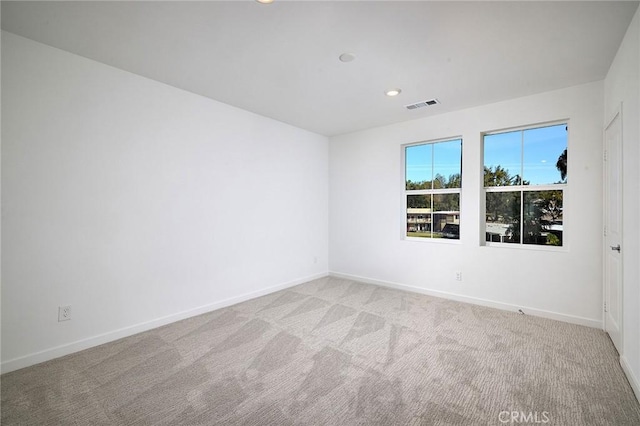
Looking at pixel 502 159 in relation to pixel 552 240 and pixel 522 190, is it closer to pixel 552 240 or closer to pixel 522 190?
pixel 522 190

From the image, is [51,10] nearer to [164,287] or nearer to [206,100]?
[206,100]

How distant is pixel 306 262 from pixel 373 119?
265cm

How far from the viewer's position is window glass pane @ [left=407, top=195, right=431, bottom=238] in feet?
14.8

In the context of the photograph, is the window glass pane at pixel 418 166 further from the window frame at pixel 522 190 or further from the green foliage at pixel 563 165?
the green foliage at pixel 563 165

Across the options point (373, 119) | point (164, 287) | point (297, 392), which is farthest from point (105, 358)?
point (373, 119)

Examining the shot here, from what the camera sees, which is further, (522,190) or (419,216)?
(419,216)

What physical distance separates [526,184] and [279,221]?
3459 millimetres

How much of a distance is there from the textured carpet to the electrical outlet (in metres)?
0.34

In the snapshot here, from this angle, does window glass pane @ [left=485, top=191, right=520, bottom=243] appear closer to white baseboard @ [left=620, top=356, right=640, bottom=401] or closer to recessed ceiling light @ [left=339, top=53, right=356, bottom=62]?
white baseboard @ [left=620, top=356, right=640, bottom=401]

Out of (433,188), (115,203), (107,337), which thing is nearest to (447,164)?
(433,188)

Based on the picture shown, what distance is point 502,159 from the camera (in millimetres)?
3842

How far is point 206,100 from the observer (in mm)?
3627

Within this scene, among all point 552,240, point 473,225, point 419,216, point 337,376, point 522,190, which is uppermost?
point 522,190

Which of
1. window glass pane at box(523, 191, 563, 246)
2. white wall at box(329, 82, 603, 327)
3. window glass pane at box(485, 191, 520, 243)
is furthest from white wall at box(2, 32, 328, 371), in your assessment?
window glass pane at box(523, 191, 563, 246)
